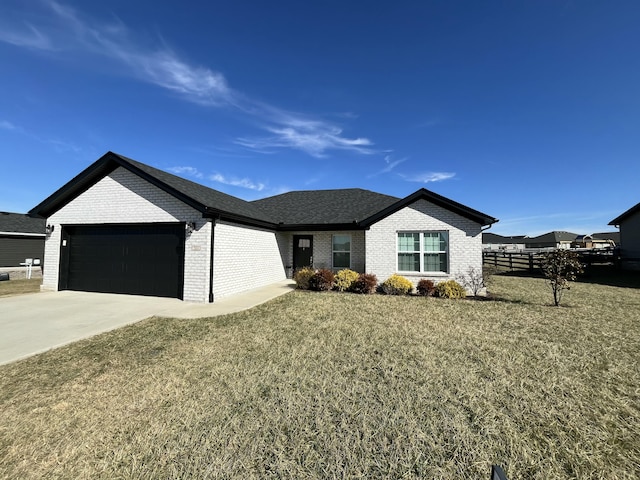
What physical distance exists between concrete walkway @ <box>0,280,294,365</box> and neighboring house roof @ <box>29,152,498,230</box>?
3.44 m

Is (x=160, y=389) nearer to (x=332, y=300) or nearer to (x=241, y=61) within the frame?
(x=332, y=300)

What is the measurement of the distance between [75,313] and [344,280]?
9306 mm

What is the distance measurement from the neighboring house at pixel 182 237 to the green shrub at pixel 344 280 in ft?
3.74

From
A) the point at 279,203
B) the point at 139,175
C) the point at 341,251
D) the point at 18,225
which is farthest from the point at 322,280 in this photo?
the point at 18,225

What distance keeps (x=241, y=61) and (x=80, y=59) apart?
5981 millimetres

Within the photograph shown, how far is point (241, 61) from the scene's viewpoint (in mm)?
12094

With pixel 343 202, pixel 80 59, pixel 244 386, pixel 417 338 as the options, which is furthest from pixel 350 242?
pixel 80 59

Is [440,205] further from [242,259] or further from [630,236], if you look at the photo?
[630,236]

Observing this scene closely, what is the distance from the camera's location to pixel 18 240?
18.5m

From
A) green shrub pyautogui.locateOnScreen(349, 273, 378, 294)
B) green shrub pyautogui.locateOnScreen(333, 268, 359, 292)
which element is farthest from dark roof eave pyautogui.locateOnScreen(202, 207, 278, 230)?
green shrub pyautogui.locateOnScreen(349, 273, 378, 294)

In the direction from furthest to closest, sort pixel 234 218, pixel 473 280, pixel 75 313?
pixel 473 280 < pixel 234 218 < pixel 75 313

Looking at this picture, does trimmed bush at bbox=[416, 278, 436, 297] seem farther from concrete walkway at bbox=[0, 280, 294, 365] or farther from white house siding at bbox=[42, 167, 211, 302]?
white house siding at bbox=[42, 167, 211, 302]

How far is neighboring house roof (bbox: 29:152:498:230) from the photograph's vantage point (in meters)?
10.3

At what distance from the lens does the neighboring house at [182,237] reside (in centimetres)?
993
